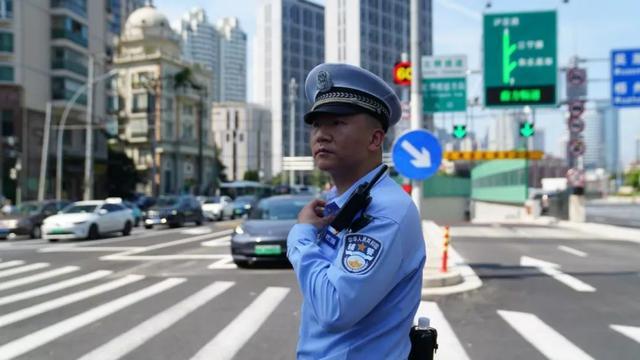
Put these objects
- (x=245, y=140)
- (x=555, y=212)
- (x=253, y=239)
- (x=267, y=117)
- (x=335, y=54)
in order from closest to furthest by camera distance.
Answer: (x=253, y=239)
(x=335, y=54)
(x=555, y=212)
(x=267, y=117)
(x=245, y=140)

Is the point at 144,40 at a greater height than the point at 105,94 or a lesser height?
greater

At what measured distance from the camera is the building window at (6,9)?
44.8 meters

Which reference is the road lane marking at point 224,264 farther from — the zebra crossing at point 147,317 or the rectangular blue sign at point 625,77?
the rectangular blue sign at point 625,77

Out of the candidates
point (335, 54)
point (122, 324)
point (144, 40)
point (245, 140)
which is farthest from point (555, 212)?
point (144, 40)

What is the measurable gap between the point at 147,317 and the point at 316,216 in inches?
246

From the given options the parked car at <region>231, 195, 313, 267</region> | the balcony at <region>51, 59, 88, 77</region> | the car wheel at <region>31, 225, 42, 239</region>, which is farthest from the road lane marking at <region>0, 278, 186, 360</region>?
the balcony at <region>51, 59, 88, 77</region>

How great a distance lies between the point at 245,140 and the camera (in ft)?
223

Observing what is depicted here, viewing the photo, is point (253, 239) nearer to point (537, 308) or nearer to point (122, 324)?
point (122, 324)

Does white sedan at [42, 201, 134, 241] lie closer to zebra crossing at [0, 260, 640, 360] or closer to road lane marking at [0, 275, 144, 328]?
zebra crossing at [0, 260, 640, 360]

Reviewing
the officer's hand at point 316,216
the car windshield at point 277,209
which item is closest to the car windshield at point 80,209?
the car windshield at point 277,209

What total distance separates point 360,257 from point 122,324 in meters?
6.16

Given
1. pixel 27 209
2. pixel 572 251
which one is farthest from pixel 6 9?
pixel 572 251

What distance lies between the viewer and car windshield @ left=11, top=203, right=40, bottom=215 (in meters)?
23.9

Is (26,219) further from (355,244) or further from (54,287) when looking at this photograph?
(355,244)
